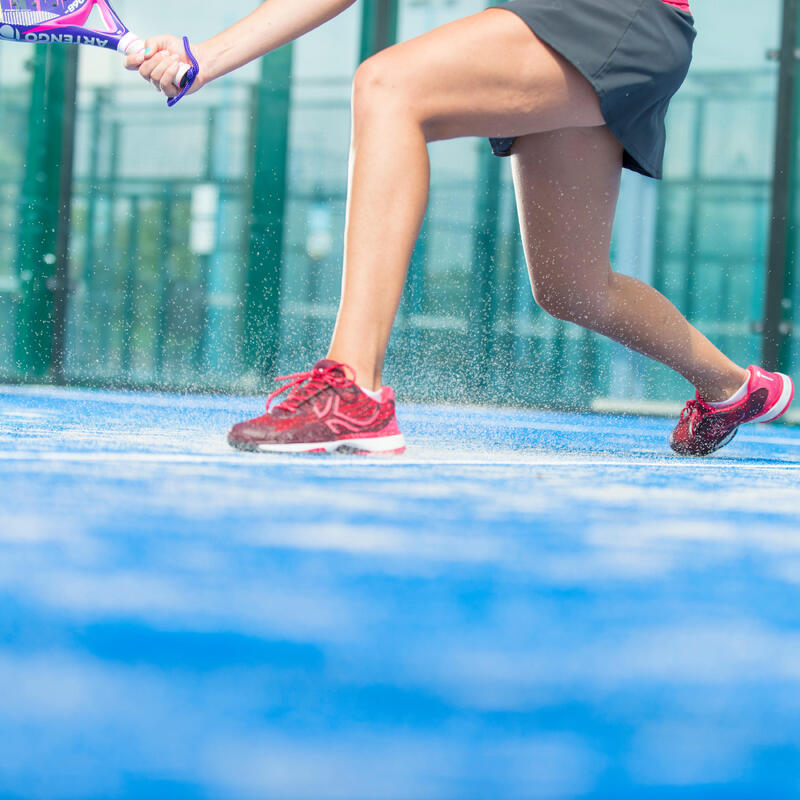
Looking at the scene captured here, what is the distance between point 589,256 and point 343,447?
23.8 inches

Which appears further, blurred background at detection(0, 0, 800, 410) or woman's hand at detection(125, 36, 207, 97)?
blurred background at detection(0, 0, 800, 410)

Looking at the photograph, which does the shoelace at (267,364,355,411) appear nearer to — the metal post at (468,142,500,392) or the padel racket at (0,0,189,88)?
the padel racket at (0,0,189,88)

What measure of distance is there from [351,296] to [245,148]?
3490mm

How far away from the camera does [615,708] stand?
45 centimetres

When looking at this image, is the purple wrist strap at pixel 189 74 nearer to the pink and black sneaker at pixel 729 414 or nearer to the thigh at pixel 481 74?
the thigh at pixel 481 74

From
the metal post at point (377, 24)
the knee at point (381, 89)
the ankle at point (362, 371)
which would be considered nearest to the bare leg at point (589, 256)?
the knee at point (381, 89)

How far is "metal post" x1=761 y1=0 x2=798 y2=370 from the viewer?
4.47m

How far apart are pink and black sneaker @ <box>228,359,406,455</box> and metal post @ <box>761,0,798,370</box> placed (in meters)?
3.46

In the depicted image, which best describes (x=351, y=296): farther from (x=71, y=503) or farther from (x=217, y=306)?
(x=217, y=306)

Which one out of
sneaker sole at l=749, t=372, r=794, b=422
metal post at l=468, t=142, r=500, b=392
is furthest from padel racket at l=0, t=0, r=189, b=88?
metal post at l=468, t=142, r=500, b=392

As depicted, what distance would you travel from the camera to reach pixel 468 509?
994mm

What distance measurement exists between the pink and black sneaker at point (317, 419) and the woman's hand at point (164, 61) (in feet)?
1.57

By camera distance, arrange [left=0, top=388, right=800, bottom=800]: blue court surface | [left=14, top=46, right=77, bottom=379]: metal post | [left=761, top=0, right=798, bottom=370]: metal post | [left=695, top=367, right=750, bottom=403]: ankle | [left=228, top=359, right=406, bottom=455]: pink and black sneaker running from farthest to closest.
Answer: [left=14, top=46, right=77, bottom=379]: metal post, [left=761, top=0, right=798, bottom=370]: metal post, [left=695, top=367, right=750, bottom=403]: ankle, [left=228, top=359, right=406, bottom=455]: pink and black sneaker, [left=0, top=388, right=800, bottom=800]: blue court surface

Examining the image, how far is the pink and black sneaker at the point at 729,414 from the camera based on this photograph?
1.91 m
